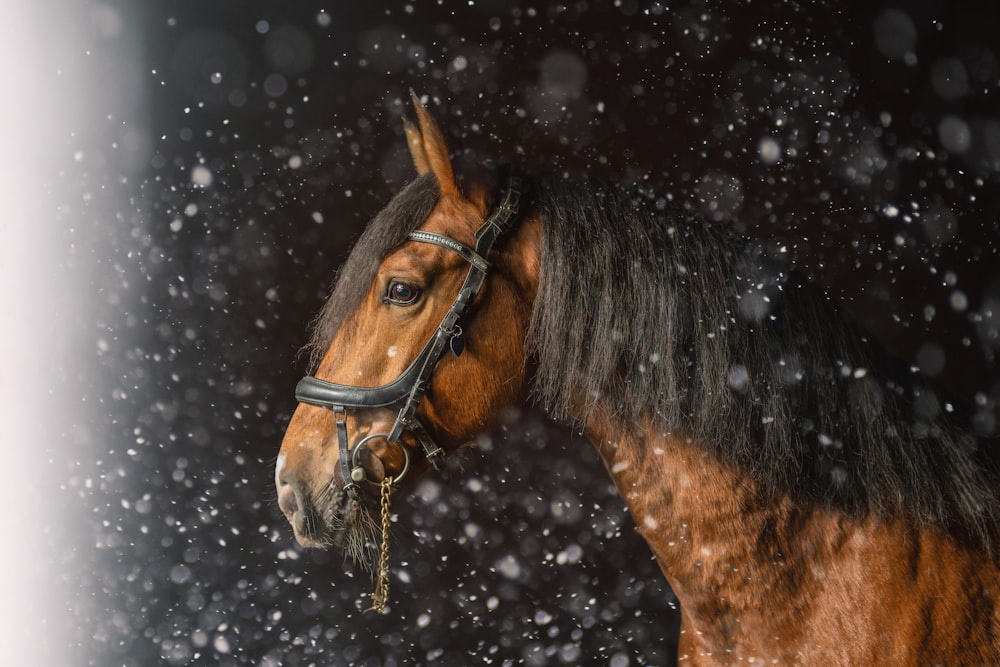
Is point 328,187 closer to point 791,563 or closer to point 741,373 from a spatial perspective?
point 741,373

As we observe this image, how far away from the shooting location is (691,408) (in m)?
0.63

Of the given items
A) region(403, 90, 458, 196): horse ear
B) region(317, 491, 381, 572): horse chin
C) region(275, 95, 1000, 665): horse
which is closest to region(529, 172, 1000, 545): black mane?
→ region(275, 95, 1000, 665): horse

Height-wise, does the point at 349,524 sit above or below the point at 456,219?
below

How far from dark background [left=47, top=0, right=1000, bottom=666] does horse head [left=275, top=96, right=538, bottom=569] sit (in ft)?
1.24

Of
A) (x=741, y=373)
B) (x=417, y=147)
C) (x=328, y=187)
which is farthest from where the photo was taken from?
(x=328, y=187)

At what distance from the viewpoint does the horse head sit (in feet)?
2.16

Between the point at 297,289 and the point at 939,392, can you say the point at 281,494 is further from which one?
the point at 939,392

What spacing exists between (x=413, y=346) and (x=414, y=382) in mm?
36

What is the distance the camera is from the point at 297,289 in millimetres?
1066

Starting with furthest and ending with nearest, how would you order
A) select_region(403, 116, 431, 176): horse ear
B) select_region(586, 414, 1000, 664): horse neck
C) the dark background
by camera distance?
the dark background < select_region(403, 116, 431, 176): horse ear < select_region(586, 414, 1000, 664): horse neck

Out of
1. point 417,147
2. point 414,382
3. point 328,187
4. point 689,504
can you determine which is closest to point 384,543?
point 414,382

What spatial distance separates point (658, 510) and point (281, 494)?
1.23 ft

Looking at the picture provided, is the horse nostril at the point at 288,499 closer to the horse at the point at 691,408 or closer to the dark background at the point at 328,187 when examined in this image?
the horse at the point at 691,408

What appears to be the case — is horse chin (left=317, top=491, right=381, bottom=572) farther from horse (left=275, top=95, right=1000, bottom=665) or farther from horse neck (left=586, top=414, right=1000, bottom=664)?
horse neck (left=586, top=414, right=1000, bottom=664)
